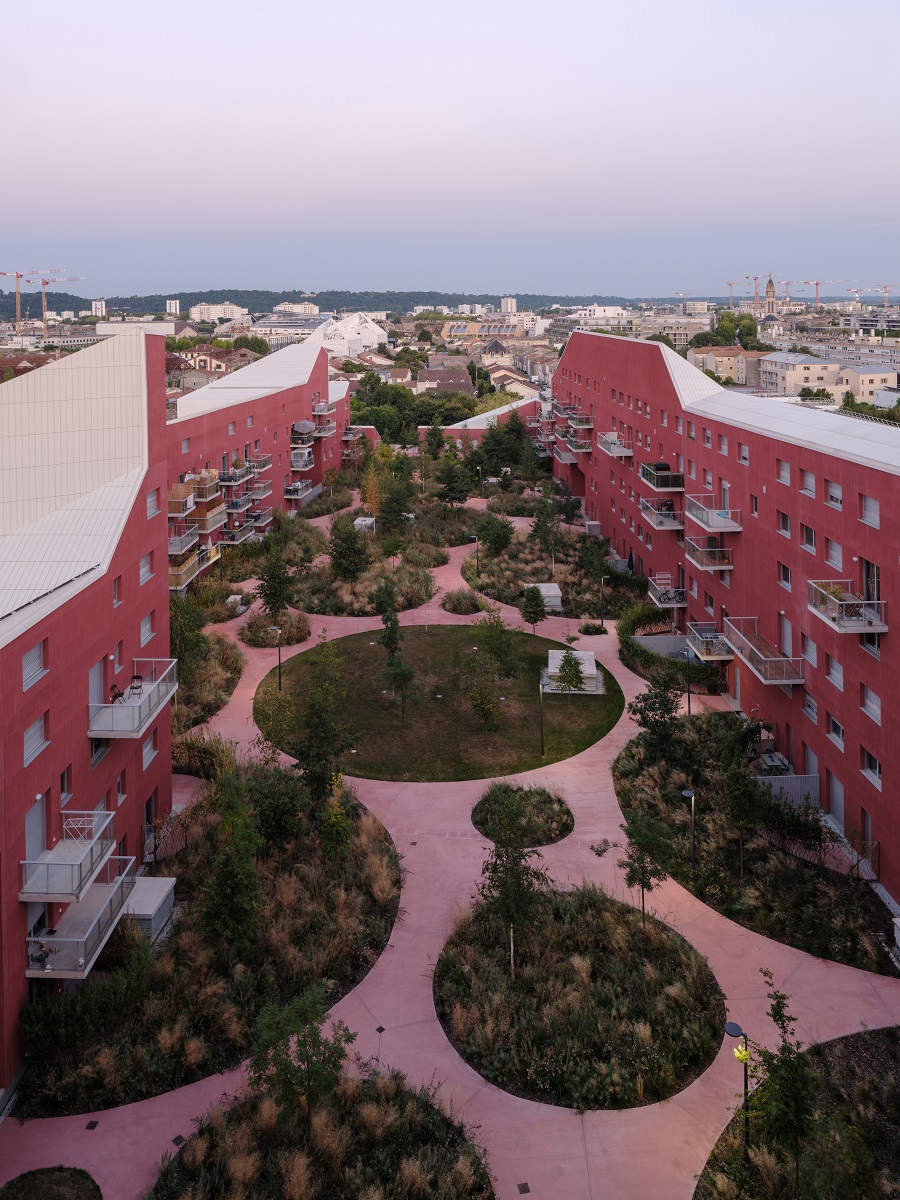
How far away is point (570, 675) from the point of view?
29.8 metres

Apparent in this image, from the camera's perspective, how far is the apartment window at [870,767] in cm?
1916

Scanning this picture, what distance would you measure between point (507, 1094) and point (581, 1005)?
2.36 metres

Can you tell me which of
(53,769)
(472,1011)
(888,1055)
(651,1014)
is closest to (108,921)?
(53,769)

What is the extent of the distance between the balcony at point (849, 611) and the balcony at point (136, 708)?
1525 centimetres

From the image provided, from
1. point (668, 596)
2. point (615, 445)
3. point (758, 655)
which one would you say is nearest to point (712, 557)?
point (668, 596)

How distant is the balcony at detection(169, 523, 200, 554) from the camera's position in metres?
35.7

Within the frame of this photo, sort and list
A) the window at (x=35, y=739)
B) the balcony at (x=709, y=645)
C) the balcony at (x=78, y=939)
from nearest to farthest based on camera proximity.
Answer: the balcony at (x=78, y=939) → the window at (x=35, y=739) → the balcony at (x=709, y=645)

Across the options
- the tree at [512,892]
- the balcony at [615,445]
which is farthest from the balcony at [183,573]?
the tree at [512,892]

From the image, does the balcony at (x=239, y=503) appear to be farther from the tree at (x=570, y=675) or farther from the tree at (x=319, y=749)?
the tree at (x=319, y=749)

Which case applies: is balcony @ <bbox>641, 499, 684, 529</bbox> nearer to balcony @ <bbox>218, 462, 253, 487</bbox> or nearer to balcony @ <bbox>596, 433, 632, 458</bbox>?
balcony @ <bbox>596, 433, 632, 458</bbox>

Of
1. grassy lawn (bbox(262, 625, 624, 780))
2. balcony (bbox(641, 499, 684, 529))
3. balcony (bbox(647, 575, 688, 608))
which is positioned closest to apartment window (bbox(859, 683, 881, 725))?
grassy lawn (bbox(262, 625, 624, 780))

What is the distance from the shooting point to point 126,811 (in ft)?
62.3

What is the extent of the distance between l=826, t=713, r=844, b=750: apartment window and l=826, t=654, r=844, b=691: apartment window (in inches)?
37.0

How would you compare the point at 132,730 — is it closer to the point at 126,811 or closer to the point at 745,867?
the point at 126,811
